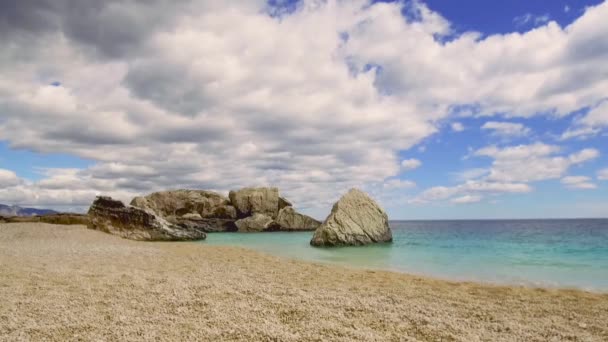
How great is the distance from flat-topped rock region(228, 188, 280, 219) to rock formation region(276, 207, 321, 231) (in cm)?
420

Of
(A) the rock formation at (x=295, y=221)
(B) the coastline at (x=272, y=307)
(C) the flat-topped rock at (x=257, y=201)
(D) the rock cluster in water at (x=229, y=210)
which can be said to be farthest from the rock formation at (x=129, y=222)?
(C) the flat-topped rock at (x=257, y=201)

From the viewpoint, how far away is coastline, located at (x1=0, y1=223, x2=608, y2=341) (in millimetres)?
6270

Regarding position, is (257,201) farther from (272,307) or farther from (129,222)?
(272,307)

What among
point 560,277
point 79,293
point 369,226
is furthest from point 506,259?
point 79,293

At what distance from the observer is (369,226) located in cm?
2930

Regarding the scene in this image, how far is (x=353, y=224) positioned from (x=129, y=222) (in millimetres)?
16493

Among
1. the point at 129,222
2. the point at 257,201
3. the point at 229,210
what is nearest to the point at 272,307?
the point at 129,222

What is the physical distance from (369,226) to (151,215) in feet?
53.5

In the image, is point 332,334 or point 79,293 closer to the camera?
point 332,334

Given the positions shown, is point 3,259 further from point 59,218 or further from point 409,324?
point 59,218

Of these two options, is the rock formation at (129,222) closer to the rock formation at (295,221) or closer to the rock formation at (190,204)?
the rock formation at (295,221)

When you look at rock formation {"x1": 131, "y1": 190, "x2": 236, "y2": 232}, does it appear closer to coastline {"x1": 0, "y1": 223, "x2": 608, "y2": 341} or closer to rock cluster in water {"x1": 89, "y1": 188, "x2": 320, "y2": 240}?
rock cluster in water {"x1": 89, "y1": 188, "x2": 320, "y2": 240}

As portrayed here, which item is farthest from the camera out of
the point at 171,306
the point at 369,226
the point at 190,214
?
the point at 190,214

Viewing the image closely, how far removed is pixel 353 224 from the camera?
28406mm
